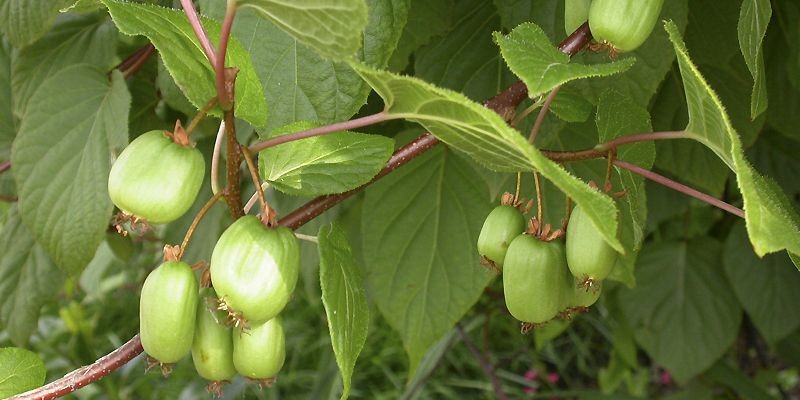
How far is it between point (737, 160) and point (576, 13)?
203mm

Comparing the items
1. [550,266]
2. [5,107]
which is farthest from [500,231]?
[5,107]

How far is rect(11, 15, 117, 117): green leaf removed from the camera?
3.28ft

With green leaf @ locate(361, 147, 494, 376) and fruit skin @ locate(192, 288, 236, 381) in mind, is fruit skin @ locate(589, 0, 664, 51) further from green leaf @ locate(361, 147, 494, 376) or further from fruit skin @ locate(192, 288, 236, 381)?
green leaf @ locate(361, 147, 494, 376)

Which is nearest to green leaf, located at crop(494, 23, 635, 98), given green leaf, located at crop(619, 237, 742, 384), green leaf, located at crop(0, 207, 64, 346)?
green leaf, located at crop(0, 207, 64, 346)

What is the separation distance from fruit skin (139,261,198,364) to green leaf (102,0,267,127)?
0.32 feet

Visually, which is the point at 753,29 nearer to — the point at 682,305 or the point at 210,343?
the point at 210,343

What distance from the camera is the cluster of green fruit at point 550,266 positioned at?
52 centimetres

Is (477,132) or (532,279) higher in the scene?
(477,132)

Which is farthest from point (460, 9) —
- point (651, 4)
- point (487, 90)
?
point (651, 4)

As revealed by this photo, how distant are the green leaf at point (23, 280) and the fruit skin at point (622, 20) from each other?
2.49 feet

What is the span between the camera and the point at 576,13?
59cm

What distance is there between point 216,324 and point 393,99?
0.61 ft

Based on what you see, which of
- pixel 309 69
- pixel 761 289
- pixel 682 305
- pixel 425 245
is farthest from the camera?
pixel 682 305

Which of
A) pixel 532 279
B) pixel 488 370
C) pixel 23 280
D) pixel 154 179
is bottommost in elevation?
pixel 488 370
